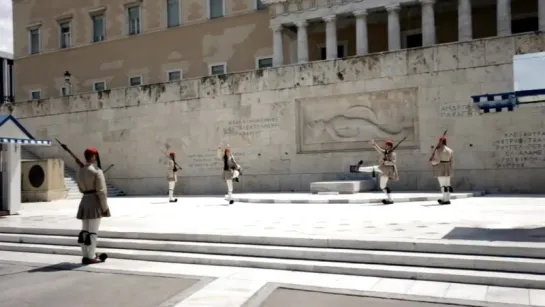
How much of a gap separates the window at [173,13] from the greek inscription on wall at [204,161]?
18681mm

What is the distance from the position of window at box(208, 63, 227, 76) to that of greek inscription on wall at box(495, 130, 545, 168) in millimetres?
22977

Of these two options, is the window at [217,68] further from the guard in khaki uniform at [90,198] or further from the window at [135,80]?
the guard in khaki uniform at [90,198]

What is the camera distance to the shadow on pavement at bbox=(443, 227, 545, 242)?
841cm

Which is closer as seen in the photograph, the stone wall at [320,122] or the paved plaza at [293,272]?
the paved plaza at [293,272]

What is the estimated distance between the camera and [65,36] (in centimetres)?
4381

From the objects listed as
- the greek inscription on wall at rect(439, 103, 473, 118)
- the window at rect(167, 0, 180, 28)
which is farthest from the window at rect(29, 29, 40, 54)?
the greek inscription on wall at rect(439, 103, 473, 118)

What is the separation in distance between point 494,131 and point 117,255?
13.9 m

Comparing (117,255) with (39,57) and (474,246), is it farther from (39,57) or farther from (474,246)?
(39,57)

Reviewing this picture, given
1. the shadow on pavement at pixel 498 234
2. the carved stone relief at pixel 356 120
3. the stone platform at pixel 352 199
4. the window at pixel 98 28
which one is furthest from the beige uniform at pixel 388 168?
the window at pixel 98 28

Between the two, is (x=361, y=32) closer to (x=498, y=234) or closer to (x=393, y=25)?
(x=393, y=25)

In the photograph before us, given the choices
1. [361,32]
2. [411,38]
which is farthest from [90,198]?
[411,38]

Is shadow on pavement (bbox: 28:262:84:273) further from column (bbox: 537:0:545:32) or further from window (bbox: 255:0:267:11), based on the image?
window (bbox: 255:0:267:11)

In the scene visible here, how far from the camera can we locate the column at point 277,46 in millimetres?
32875

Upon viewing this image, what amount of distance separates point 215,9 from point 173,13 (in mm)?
3826
